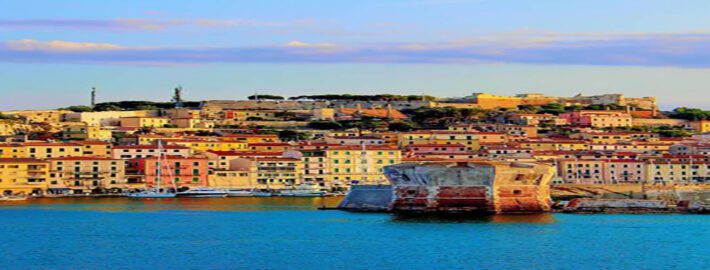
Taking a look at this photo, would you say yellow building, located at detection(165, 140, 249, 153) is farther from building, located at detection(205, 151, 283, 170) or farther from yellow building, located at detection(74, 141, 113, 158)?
yellow building, located at detection(74, 141, 113, 158)

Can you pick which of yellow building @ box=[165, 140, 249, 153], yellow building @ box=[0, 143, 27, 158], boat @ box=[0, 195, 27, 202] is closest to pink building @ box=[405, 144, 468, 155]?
yellow building @ box=[165, 140, 249, 153]

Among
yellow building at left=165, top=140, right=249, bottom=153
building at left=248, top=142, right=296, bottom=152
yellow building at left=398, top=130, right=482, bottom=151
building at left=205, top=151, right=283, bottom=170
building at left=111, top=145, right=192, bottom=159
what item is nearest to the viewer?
building at left=205, top=151, right=283, bottom=170

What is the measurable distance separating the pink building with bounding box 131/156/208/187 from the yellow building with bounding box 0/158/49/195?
530 cm

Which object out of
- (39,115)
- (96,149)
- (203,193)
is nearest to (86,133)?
(96,149)

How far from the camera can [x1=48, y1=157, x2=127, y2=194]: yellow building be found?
265 ft

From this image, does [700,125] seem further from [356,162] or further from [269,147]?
[356,162]

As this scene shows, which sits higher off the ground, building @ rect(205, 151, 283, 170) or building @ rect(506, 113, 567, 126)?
building @ rect(506, 113, 567, 126)

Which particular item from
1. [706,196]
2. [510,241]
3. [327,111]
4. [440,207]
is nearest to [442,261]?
[510,241]

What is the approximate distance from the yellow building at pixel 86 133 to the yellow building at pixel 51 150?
10.0 metres

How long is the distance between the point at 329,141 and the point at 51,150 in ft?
58.7

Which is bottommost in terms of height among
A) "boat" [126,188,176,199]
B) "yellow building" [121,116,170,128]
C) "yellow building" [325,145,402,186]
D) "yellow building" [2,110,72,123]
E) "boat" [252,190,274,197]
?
"boat" [252,190,274,197]

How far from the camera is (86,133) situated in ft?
323

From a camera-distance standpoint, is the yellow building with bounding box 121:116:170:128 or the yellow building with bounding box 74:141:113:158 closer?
the yellow building with bounding box 74:141:113:158

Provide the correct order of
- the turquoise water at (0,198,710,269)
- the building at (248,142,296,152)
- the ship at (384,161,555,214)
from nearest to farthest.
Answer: the turquoise water at (0,198,710,269), the ship at (384,161,555,214), the building at (248,142,296,152)
